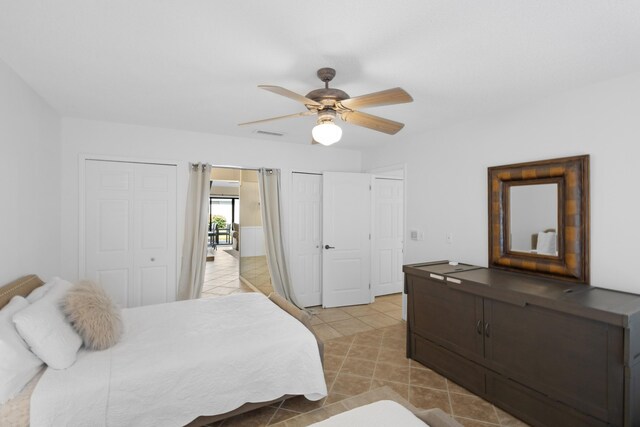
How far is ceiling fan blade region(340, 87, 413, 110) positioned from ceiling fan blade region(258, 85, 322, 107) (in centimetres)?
20

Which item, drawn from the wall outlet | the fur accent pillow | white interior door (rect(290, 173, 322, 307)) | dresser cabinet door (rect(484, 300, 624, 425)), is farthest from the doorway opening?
dresser cabinet door (rect(484, 300, 624, 425))

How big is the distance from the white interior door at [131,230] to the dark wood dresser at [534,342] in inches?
120

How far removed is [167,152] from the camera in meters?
3.94

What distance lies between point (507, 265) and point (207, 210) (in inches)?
137

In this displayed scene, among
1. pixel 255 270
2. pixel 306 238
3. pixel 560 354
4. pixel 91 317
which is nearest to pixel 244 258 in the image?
pixel 255 270

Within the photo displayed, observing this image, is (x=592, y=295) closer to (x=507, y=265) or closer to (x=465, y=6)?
(x=507, y=265)

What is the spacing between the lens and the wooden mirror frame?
2.49 m

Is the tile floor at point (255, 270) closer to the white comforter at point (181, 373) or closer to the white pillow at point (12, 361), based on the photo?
the white comforter at point (181, 373)

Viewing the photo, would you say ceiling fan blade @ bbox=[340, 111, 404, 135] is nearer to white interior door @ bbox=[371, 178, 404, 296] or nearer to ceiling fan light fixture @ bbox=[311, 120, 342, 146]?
ceiling fan light fixture @ bbox=[311, 120, 342, 146]

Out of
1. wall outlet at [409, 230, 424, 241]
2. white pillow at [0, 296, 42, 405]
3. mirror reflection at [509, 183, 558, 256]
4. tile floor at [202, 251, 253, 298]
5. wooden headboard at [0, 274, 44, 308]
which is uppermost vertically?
mirror reflection at [509, 183, 558, 256]

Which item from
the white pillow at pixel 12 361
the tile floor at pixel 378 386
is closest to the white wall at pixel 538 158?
the tile floor at pixel 378 386

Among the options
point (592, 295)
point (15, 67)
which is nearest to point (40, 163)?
point (15, 67)

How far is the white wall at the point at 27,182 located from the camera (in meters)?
2.25

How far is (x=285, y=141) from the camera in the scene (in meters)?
4.57
